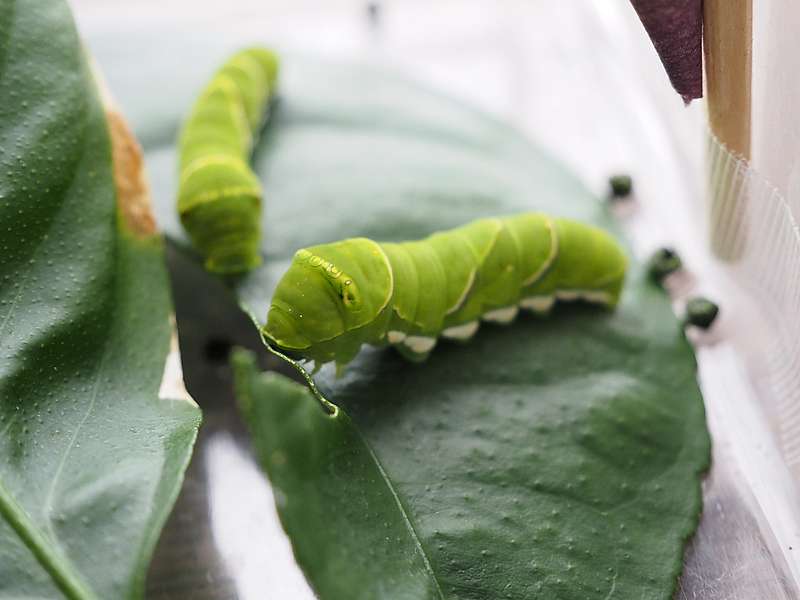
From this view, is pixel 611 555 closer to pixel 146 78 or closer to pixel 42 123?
pixel 42 123

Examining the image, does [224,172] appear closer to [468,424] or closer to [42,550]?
[468,424]

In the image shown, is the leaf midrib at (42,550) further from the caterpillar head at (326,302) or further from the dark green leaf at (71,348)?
the caterpillar head at (326,302)

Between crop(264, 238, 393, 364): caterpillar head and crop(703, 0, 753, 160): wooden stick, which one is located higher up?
crop(703, 0, 753, 160): wooden stick

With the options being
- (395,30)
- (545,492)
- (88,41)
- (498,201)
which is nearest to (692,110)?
(498,201)

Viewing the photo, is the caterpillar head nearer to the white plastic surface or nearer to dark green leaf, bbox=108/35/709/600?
dark green leaf, bbox=108/35/709/600

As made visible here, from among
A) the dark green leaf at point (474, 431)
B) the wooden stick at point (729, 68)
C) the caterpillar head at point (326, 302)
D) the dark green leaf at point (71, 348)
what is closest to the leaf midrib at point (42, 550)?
the dark green leaf at point (71, 348)

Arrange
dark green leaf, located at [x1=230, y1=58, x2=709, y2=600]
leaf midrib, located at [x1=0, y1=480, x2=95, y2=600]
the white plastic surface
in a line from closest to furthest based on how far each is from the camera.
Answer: leaf midrib, located at [x1=0, y1=480, x2=95, y2=600], dark green leaf, located at [x1=230, y1=58, x2=709, y2=600], the white plastic surface

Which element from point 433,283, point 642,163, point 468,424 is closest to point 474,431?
point 468,424

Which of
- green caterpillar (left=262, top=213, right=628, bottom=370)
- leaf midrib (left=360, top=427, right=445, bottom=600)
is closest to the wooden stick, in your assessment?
green caterpillar (left=262, top=213, right=628, bottom=370)
